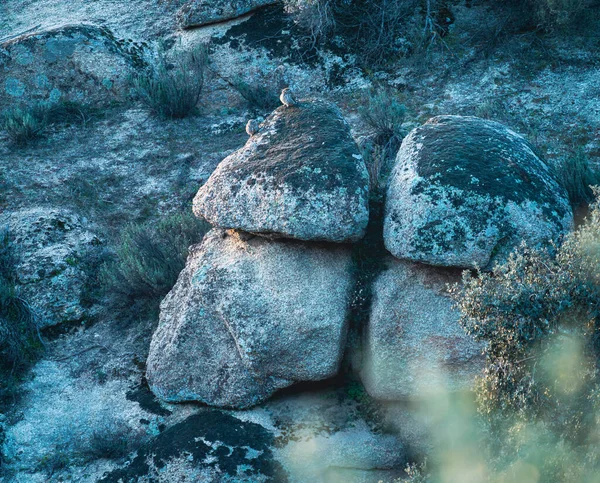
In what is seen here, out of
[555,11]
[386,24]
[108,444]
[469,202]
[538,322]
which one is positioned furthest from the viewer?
[386,24]

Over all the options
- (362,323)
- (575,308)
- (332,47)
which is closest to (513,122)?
(332,47)

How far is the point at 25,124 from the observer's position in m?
8.20

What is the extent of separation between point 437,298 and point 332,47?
511cm

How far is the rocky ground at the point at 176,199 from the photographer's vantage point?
192 inches

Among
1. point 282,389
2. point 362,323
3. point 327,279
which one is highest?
point 327,279

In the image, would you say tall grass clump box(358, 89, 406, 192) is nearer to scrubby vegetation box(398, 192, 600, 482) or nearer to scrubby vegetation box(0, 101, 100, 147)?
scrubby vegetation box(398, 192, 600, 482)

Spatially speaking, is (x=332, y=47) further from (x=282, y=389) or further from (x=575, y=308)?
(x=575, y=308)

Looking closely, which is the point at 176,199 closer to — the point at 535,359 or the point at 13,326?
the point at 13,326

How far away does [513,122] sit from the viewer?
24.2 ft

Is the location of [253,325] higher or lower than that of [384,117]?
lower

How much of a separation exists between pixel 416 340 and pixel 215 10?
6512 mm

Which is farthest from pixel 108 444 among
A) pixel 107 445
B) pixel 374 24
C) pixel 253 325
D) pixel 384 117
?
pixel 374 24

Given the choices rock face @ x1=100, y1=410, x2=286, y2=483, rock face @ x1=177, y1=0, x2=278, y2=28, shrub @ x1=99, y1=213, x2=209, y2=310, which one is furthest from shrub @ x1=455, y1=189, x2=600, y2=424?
rock face @ x1=177, y1=0, x2=278, y2=28

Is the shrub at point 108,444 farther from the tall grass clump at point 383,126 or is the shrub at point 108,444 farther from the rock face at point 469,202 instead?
the tall grass clump at point 383,126
